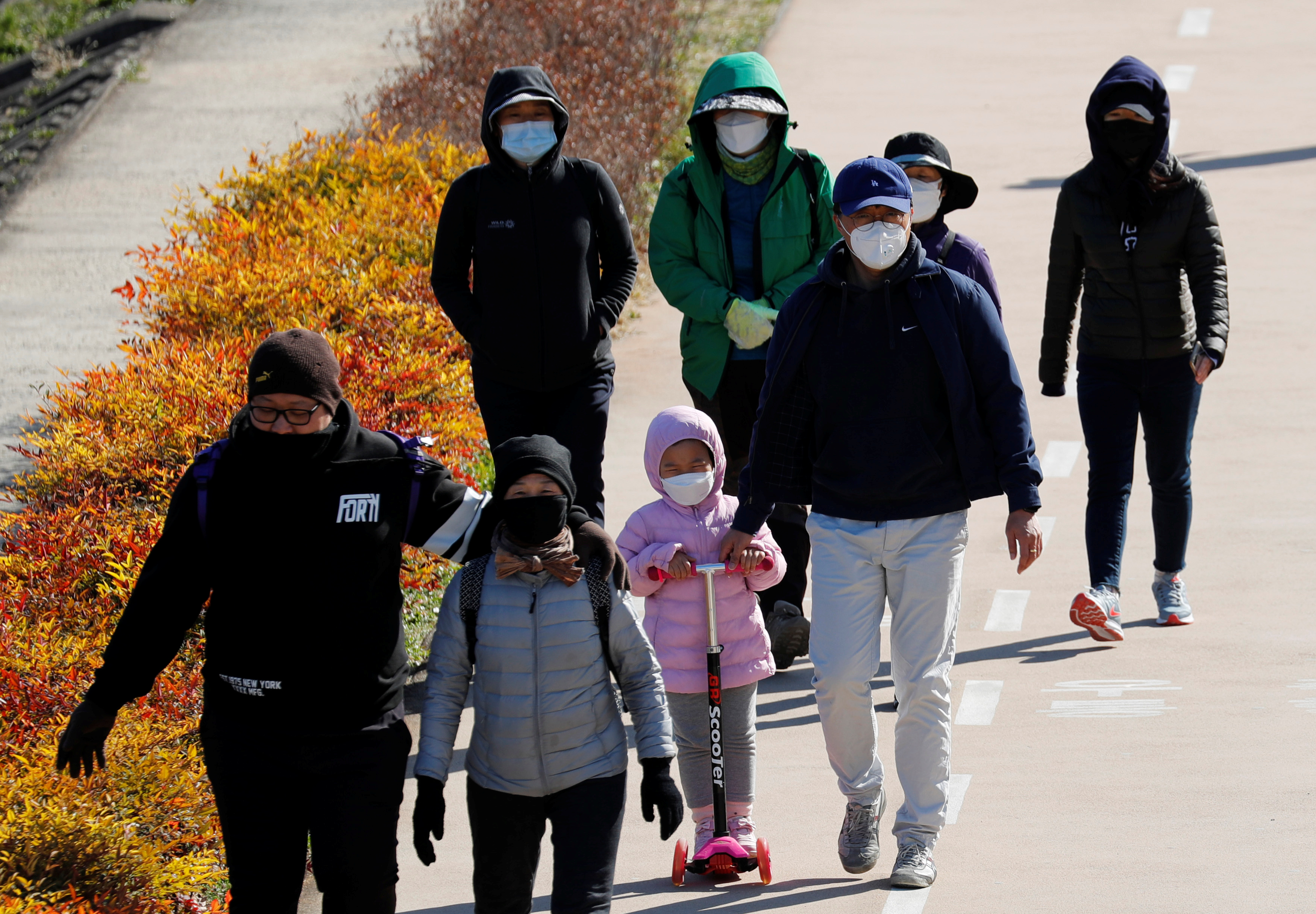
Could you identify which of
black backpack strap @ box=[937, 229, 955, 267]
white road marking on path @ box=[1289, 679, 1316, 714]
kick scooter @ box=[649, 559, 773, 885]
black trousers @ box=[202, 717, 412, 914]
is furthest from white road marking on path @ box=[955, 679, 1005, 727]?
black trousers @ box=[202, 717, 412, 914]

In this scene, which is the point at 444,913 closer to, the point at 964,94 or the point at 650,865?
the point at 650,865

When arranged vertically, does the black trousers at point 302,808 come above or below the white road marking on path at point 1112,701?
above

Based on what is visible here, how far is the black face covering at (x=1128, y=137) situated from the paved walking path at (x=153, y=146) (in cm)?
584

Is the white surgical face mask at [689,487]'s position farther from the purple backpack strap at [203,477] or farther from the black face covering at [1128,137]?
the black face covering at [1128,137]

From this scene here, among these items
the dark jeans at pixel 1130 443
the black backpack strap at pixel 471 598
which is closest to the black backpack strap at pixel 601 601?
the black backpack strap at pixel 471 598

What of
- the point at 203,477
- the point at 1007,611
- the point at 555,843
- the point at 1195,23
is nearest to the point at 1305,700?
the point at 1007,611

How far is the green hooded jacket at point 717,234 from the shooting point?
658cm

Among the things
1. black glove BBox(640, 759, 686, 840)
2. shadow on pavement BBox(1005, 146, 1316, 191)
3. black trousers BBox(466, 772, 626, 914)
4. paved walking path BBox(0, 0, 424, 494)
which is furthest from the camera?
shadow on pavement BBox(1005, 146, 1316, 191)

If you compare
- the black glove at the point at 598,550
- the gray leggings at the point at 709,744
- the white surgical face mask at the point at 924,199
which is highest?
the white surgical face mask at the point at 924,199

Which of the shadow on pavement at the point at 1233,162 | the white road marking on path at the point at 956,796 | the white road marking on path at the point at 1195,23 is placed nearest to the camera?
the white road marking on path at the point at 956,796

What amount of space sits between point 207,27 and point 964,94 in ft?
27.1

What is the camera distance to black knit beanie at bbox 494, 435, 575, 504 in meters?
4.35

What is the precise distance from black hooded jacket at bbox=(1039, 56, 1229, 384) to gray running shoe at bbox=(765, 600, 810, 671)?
144 cm

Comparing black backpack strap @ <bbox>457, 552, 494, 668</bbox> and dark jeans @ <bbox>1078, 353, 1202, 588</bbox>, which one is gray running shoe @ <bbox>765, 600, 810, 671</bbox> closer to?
dark jeans @ <bbox>1078, 353, 1202, 588</bbox>
